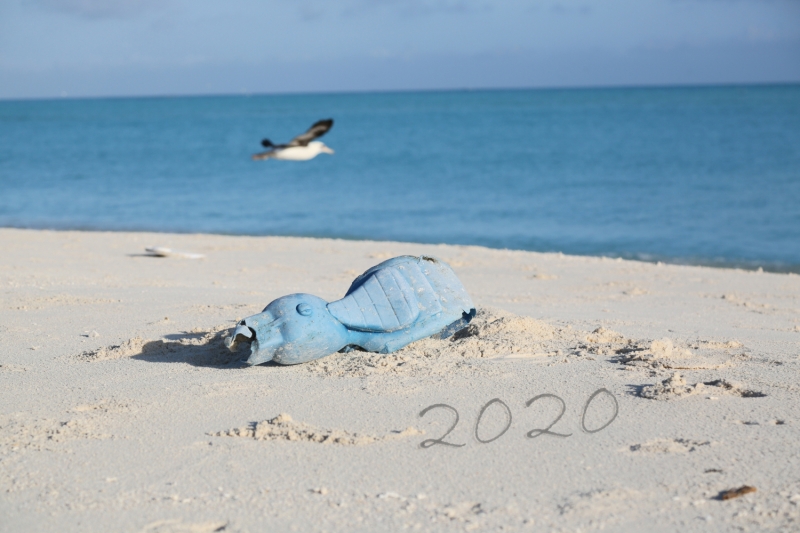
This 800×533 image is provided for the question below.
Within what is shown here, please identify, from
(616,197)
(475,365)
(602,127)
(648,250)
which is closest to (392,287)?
(475,365)

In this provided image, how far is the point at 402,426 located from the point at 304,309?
915 mm

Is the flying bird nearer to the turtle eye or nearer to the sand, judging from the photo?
the sand

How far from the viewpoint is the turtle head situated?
4.02 metres

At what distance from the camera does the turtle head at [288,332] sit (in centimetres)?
402

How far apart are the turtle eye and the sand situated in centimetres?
33

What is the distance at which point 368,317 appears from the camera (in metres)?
4.24

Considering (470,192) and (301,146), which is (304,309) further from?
(470,192)

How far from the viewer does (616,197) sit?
18.1 meters

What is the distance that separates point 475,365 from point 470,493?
53.6 inches

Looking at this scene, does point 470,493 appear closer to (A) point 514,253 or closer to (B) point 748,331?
(B) point 748,331

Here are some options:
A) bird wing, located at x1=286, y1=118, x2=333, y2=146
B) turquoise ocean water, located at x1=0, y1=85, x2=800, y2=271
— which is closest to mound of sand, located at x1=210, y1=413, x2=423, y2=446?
bird wing, located at x1=286, y1=118, x2=333, y2=146

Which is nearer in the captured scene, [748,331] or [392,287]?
[392,287]

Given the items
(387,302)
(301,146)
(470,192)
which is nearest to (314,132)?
(301,146)

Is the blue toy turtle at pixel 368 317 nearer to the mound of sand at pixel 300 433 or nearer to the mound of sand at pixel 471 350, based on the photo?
the mound of sand at pixel 471 350
